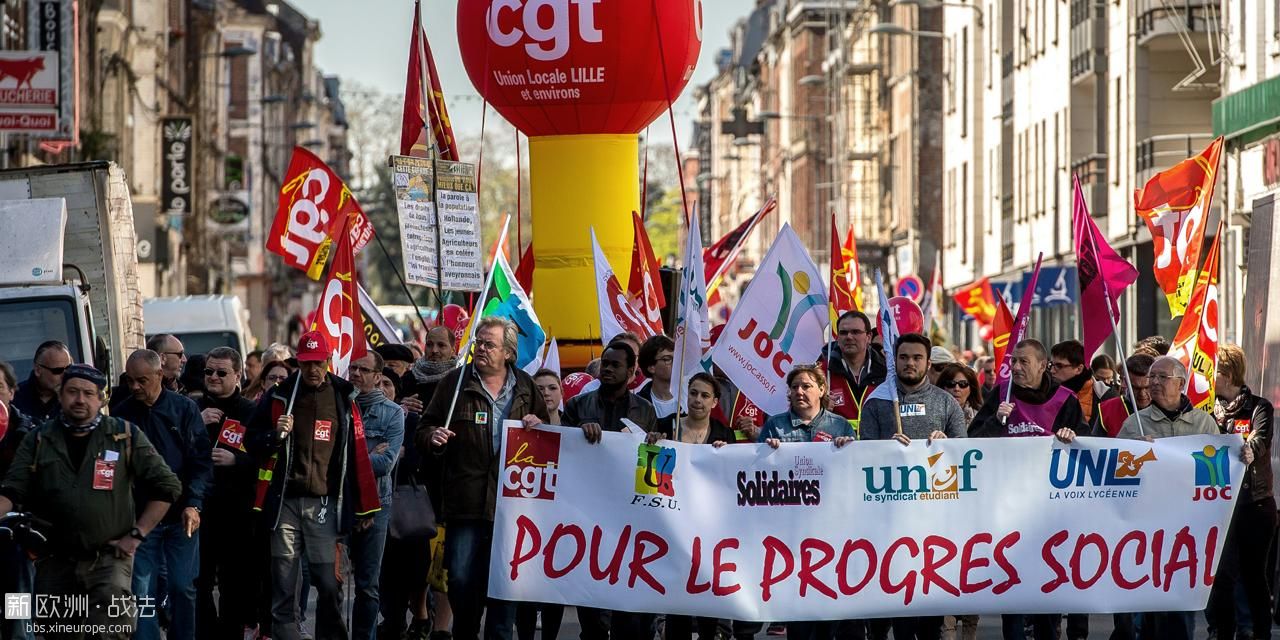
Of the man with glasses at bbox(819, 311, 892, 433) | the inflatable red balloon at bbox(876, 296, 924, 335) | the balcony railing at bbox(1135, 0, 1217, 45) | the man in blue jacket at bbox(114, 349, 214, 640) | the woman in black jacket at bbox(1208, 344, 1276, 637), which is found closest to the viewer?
the man in blue jacket at bbox(114, 349, 214, 640)

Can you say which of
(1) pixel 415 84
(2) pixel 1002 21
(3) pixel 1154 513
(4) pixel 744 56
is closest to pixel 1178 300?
(3) pixel 1154 513

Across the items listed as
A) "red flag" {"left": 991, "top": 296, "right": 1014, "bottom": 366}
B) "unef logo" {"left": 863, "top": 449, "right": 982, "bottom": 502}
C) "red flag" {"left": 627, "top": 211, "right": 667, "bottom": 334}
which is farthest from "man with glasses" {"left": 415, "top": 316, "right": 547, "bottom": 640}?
"red flag" {"left": 991, "top": 296, "right": 1014, "bottom": 366}

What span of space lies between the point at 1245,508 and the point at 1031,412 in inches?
56.9

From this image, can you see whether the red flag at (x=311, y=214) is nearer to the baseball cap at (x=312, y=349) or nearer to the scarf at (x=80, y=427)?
the baseball cap at (x=312, y=349)

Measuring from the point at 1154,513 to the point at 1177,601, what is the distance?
1.51ft

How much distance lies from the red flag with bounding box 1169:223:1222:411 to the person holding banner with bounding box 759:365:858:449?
3659 millimetres

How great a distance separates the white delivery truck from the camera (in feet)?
52.5

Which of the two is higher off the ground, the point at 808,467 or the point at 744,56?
the point at 744,56

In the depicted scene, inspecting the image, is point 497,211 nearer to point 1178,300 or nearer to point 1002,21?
point 1002,21

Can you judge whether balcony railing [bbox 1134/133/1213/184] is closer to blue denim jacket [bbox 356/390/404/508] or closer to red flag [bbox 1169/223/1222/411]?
red flag [bbox 1169/223/1222/411]

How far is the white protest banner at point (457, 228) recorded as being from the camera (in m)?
17.8

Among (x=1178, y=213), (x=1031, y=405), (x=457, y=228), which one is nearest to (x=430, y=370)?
(x=457, y=228)

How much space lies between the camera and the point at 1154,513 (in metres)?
12.1

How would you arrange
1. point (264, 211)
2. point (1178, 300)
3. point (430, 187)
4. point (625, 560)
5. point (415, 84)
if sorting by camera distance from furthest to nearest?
1. point (264, 211)
2. point (415, 84)
3. point (430, 187)
4. point (1178, 300)
5. point (625, 560)
